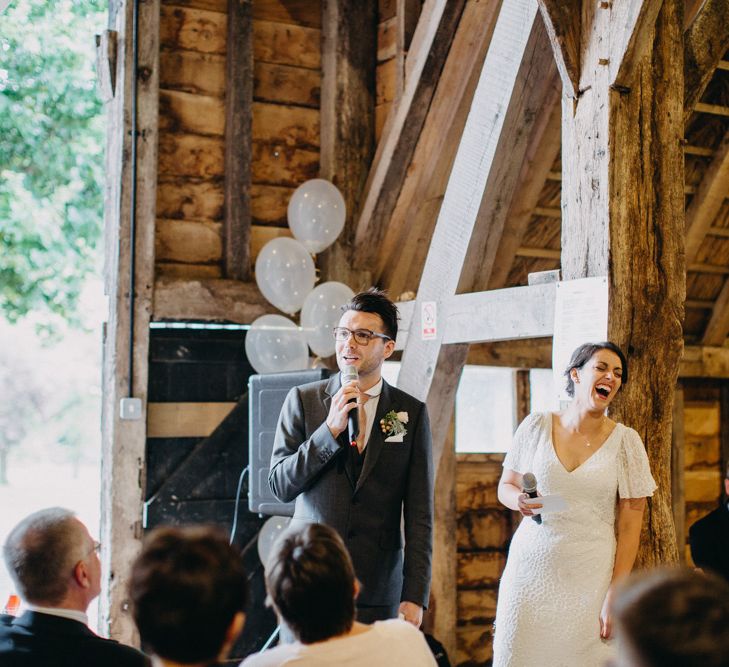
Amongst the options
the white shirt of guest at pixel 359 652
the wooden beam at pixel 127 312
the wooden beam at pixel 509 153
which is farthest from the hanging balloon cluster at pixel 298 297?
the white shirt of guest at pixel 359 652

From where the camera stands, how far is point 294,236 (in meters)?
5.34

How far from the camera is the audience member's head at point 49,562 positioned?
1.88m

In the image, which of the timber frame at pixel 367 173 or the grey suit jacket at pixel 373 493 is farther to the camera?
the timber frame at pixel 367 173

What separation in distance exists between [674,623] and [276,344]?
3.95 m

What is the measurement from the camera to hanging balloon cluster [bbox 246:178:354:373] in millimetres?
4887

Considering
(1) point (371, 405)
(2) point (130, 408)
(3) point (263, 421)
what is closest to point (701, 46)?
(1) point (371, 405)

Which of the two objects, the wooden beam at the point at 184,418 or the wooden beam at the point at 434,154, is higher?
the wooden beam at the point at 434,154

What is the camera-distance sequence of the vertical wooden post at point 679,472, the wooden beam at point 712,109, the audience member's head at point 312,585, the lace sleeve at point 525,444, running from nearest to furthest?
1. the audience member's head at point 312,585
2. the lace sleeve at point 525,444
3. the wooden beam at point 712,109
4. the vertical wooden post at point 679,472

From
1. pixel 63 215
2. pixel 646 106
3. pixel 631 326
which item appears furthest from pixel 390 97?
pixel 63 215

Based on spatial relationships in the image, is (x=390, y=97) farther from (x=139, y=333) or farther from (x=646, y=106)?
(x=646, y=106)

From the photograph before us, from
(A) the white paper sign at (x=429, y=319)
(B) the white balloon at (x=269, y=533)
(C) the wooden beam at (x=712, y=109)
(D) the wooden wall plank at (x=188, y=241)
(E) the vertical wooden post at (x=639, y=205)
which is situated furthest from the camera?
(D) the wooden wall plank at (x=188, y=241)

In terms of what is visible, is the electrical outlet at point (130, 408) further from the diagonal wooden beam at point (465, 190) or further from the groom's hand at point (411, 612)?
the groom's hand at point (411, 612)

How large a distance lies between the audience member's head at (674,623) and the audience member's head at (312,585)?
0.61m

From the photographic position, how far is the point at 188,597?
136cm
